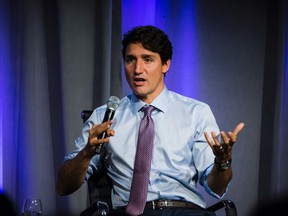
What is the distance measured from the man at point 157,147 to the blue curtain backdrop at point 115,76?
79 centimetres

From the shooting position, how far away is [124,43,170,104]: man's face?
8.79ft

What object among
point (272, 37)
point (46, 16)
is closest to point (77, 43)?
point (46, 16)

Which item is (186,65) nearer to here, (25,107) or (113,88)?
(113,88)

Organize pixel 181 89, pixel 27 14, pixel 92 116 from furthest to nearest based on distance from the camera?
1. pixel 181 89
2. pixel 27 14
3. pixel 92 116

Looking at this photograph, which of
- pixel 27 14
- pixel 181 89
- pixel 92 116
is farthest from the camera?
pixel 181 89

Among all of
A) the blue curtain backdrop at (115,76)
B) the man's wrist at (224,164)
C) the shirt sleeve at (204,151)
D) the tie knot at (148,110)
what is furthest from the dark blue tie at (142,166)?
the blue curtain backdrop at (115,76)

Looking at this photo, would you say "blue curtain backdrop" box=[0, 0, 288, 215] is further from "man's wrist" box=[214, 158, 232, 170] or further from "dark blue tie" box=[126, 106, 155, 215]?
"man's wrist" box=[214, 158, 232, 170]

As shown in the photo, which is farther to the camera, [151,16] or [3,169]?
[151,16]

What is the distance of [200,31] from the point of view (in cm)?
368

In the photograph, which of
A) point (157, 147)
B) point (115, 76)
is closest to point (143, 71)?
point (157, 147)

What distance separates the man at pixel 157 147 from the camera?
8.34 feet

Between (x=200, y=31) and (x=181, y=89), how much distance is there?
430mm

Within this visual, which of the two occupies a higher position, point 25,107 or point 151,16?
point 151,16

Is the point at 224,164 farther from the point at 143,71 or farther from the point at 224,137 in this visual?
the point at 143,71
